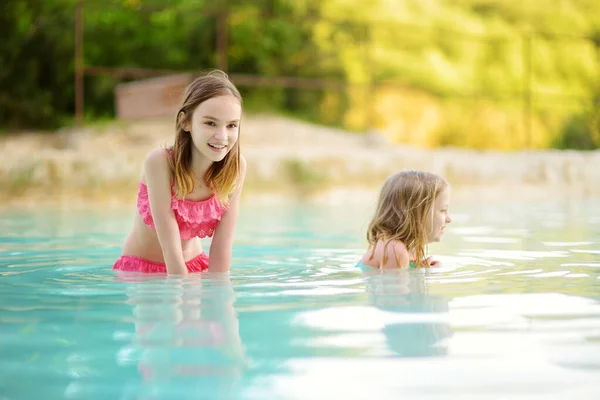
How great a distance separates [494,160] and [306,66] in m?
6.03

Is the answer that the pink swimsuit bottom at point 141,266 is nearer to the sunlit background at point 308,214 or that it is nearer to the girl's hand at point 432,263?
the sunlit background at point 308,214

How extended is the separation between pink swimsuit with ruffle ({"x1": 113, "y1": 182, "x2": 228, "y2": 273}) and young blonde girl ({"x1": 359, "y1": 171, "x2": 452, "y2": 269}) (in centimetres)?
73

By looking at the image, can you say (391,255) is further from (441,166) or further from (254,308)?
(441,166)

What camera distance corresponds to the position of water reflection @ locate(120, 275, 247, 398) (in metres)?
1.79

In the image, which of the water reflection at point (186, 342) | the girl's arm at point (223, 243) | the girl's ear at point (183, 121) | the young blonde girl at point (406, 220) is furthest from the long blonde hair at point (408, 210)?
the water reflection at point (186, 342)

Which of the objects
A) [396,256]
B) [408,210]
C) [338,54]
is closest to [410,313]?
[396,256]

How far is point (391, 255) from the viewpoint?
400cm

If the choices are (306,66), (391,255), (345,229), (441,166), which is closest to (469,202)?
(441,166)

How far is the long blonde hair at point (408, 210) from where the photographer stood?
4078mm

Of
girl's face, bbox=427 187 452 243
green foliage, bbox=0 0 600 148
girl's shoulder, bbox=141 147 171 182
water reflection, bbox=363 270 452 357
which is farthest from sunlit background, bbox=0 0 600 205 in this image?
water reflection, bbox=363 270 452 357

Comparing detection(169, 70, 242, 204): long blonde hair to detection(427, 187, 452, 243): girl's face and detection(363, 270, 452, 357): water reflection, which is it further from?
detection(427, 187, 452, 243): girl's face

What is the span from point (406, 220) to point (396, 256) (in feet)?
0.61

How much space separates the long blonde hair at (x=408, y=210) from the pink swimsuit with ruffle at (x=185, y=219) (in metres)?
0.75

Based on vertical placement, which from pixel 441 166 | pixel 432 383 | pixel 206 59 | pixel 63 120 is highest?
pixel 206 59
